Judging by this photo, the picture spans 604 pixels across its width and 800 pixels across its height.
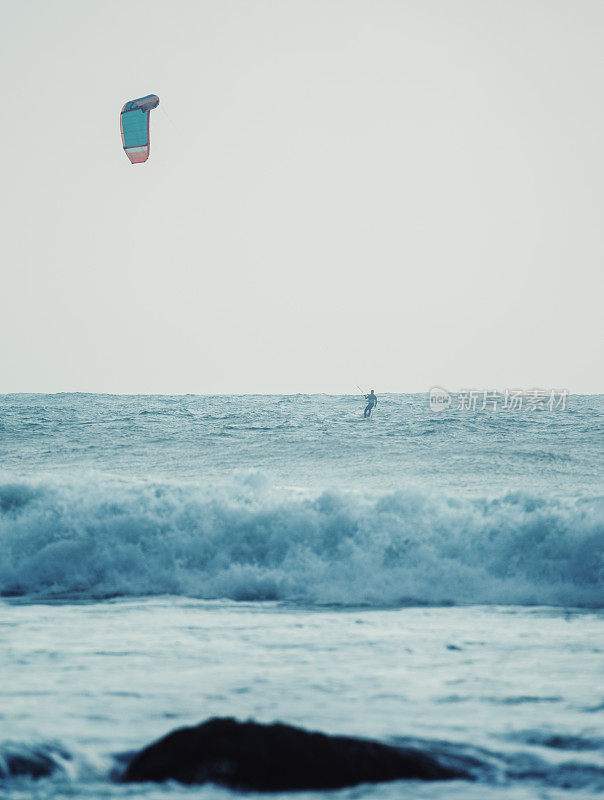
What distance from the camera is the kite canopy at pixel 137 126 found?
13.7 meters

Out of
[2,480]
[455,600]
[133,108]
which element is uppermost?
[133,108]

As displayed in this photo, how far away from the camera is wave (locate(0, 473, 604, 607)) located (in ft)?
23.0

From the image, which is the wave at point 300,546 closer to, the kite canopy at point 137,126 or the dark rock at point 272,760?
the dark rock at point 272,760

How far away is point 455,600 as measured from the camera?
6.62 metres

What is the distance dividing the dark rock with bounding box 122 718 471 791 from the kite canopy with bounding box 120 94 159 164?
42.8 feet

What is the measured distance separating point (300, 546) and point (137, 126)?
32.2 feet

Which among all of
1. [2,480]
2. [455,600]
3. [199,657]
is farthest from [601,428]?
[199,657]

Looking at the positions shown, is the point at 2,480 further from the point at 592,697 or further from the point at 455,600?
the point at 592,697

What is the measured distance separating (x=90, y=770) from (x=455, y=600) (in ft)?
14.1
